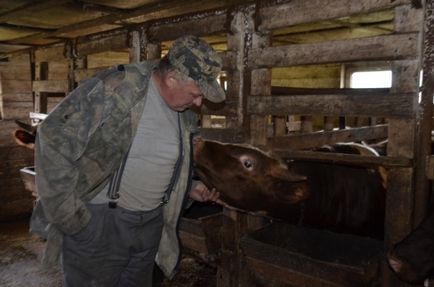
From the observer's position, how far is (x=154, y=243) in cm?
281

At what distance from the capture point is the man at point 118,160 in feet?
7.40

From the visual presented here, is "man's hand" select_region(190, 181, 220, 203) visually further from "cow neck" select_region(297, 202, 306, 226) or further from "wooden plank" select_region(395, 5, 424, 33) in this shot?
"wooden plank" select_region(395, 5, 424, 33)

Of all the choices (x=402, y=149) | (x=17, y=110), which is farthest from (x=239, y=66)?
(x=17, y=110)

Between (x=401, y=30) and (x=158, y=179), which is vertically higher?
(x=401, y=30)

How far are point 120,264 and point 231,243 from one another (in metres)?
1.39

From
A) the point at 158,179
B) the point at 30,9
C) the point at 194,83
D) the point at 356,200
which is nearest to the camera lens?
the point at 194,83

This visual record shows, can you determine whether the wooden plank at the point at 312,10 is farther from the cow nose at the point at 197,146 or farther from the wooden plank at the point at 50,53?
the wooden plank at the point at 50,53

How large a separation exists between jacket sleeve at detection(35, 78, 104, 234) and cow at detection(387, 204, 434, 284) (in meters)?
1.98

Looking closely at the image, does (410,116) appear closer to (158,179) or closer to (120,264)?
(158,179)

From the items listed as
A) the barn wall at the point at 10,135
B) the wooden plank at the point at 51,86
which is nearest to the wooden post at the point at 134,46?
the wooden plank at the point at 51,86

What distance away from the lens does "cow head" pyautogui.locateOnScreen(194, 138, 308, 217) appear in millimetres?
2670

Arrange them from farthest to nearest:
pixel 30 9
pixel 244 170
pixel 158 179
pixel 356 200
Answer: pixel 30 9 → pixel 356 200 → pixel 244 170 → pixel 158 179

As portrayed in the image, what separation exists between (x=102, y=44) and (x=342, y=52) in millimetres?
3356

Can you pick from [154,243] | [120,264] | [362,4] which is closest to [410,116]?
[362,4]
